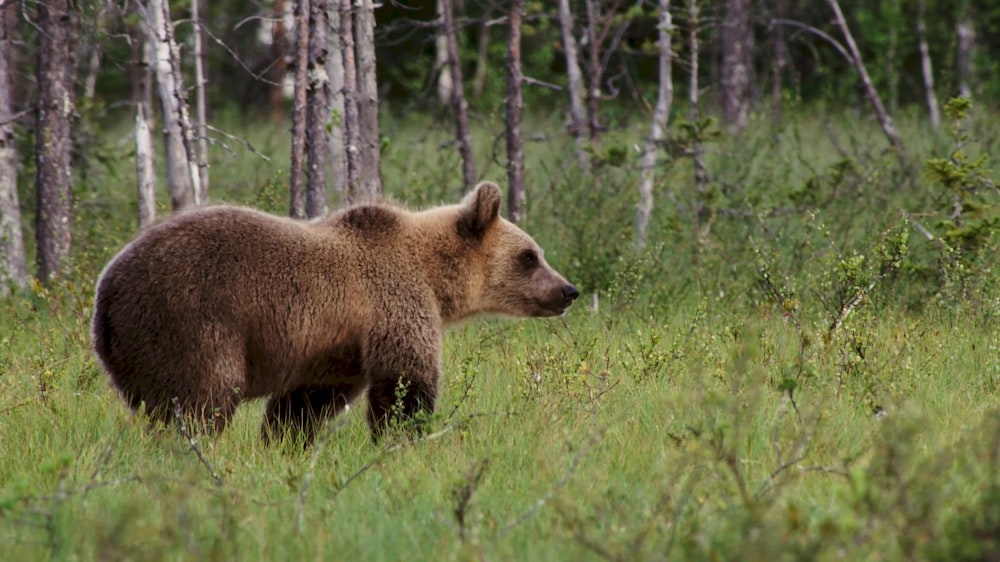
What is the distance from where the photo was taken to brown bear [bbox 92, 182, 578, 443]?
579 cm

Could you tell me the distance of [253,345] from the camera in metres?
6.07

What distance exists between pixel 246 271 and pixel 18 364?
2.78m

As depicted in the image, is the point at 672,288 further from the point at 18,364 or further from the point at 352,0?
the point at 18,364

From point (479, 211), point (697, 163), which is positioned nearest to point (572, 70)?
point (697, 163)

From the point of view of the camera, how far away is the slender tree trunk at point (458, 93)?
12086 millimetres

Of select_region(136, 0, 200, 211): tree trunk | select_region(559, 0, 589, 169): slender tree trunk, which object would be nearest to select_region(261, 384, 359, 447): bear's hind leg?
select_region(136, 0, 200, 211): tree trunk

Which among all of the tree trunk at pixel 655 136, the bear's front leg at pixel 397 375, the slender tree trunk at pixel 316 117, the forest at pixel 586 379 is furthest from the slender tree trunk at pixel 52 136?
the tree trunk at pixel 655 136

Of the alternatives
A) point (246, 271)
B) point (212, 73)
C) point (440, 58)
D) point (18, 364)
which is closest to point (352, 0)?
point (18, 364)

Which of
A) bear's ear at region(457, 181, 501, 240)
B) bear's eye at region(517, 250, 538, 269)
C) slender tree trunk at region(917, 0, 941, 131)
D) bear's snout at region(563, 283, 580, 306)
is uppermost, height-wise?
bear's ear at region(457, 181, 501, 240)

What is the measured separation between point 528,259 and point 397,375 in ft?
5.18

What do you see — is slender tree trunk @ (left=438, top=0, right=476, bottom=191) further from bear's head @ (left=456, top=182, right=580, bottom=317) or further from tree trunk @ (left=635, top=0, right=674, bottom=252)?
bear's head @ (left=456, top=182, right=580, bottom=317)

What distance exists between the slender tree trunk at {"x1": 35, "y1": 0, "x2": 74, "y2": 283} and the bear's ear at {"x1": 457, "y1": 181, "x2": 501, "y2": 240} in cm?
428

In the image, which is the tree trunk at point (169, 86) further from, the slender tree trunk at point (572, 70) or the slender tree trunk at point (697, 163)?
the slender tree trunk at point (572, 70)

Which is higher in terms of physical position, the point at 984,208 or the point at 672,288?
the point at 984,208
